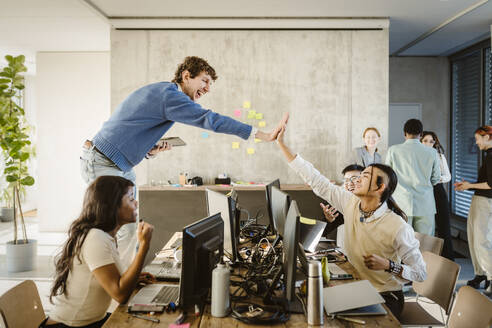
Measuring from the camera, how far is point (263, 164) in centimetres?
540

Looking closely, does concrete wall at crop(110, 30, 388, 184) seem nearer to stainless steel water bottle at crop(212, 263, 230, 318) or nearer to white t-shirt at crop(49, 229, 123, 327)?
white t-shirt at crop(49, 229, 123, 327)

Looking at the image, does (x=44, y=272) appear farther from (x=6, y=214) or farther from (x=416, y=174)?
Result: (x=416, y=174)

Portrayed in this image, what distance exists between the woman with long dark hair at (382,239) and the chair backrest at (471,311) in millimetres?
303

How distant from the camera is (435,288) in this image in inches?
88.7

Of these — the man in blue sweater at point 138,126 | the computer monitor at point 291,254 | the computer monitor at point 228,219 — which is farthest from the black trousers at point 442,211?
the computer monitor at point 291,254

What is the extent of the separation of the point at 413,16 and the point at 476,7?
723 mm

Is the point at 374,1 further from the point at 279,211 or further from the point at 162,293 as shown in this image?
the point at 162,293

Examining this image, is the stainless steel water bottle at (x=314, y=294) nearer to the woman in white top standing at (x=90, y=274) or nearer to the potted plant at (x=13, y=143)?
the woman in white top standing at (x=90, y=274)

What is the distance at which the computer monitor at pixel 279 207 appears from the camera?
2.02 meters

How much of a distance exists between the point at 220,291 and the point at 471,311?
1061mm

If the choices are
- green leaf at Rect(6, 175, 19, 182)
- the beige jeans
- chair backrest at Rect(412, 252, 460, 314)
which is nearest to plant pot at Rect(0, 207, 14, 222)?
green leaf at Rect(6, 175, 19, 182)

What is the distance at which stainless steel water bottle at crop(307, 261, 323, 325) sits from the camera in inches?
56.0

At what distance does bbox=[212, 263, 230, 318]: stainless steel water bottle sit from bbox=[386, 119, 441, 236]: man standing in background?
336 centimetres

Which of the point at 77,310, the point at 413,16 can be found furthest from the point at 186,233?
the point at 413,16
